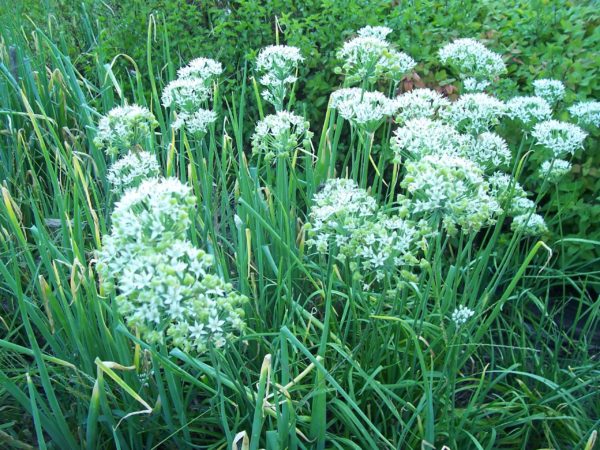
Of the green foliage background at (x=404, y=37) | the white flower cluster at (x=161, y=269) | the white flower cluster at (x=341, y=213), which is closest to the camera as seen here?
the white flower cluster at (x=161, y=269)

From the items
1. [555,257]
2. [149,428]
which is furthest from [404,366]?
[555,257]

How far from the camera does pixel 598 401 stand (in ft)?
8.99

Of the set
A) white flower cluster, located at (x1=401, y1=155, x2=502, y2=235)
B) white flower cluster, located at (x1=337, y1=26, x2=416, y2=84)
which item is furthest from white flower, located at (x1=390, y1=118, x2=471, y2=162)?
white flower cluster, located at (x1=337, y1=26, x2=416, y2=84)

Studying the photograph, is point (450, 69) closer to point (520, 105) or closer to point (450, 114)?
point (520, 105)

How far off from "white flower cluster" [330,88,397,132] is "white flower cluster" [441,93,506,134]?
0.83 feet

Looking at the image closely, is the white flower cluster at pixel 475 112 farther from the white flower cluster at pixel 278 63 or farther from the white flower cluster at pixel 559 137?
the white flower cluster at pixel 278 63

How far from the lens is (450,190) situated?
1881 mm

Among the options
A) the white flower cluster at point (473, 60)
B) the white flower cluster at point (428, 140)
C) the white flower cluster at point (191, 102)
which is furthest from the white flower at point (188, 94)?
the white flower cluster at point (473, 60)

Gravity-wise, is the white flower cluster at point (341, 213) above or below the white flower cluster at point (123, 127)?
below

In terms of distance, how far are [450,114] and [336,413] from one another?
1.22m

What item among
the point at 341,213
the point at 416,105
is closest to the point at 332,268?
the point at 341,213

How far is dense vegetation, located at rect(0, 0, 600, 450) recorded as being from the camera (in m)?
1.97

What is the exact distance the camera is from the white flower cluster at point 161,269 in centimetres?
156

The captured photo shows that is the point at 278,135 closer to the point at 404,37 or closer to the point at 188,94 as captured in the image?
the point at 188,94
